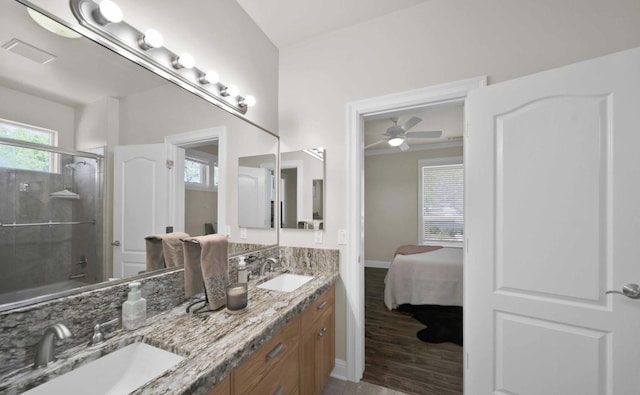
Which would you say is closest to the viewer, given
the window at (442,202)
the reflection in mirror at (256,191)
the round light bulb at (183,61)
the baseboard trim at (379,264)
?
the round light bulb at (183,61)

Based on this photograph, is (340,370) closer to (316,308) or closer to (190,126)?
(316,308)

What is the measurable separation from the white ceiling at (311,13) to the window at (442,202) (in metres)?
3.97

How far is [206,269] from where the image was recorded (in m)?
1.24

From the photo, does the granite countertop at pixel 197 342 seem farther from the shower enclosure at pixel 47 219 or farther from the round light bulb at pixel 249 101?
the round light bulb at pixel 249 101

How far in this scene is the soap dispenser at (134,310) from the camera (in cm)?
99

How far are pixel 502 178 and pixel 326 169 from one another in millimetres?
1169

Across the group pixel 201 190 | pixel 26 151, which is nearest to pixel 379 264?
pixel 201 190

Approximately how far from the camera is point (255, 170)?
2.02m

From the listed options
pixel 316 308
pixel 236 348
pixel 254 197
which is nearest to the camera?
pixel 236 348

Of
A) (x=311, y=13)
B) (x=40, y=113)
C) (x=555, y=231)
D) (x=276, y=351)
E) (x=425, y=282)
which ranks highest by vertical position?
(x=311, y=13)

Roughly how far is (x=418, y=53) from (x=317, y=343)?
6.91 feet

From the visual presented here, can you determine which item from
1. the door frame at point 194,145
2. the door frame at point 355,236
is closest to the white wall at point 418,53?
the door frame at point 355,236

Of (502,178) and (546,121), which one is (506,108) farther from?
(502,178)

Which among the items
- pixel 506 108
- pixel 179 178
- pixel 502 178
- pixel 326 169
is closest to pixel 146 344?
pixel 179 178
